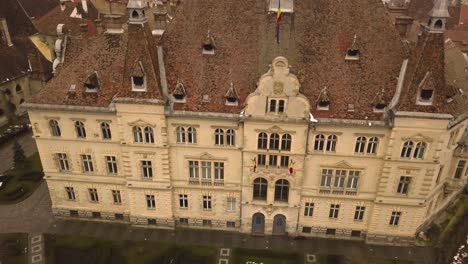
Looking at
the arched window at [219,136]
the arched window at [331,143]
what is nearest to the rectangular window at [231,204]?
the arched window at [219,136]

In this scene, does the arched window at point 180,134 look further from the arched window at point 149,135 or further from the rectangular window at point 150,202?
the rectangular window at point 150,202

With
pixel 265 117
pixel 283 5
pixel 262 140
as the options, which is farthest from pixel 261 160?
pixel 283 5

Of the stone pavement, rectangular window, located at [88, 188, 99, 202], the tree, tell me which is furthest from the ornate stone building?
the stone pavement

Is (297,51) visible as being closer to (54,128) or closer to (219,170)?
(219,170)

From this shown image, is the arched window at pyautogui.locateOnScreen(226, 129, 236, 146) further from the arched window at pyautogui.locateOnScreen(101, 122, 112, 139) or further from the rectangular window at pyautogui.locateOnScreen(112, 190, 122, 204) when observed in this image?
the rectangular window at pyautogui.locateOnScreen(112, 190, 122, 204)

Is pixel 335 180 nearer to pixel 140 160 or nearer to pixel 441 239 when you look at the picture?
pixel 441 239

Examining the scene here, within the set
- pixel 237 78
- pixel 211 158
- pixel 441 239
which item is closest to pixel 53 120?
pixel 211 158
